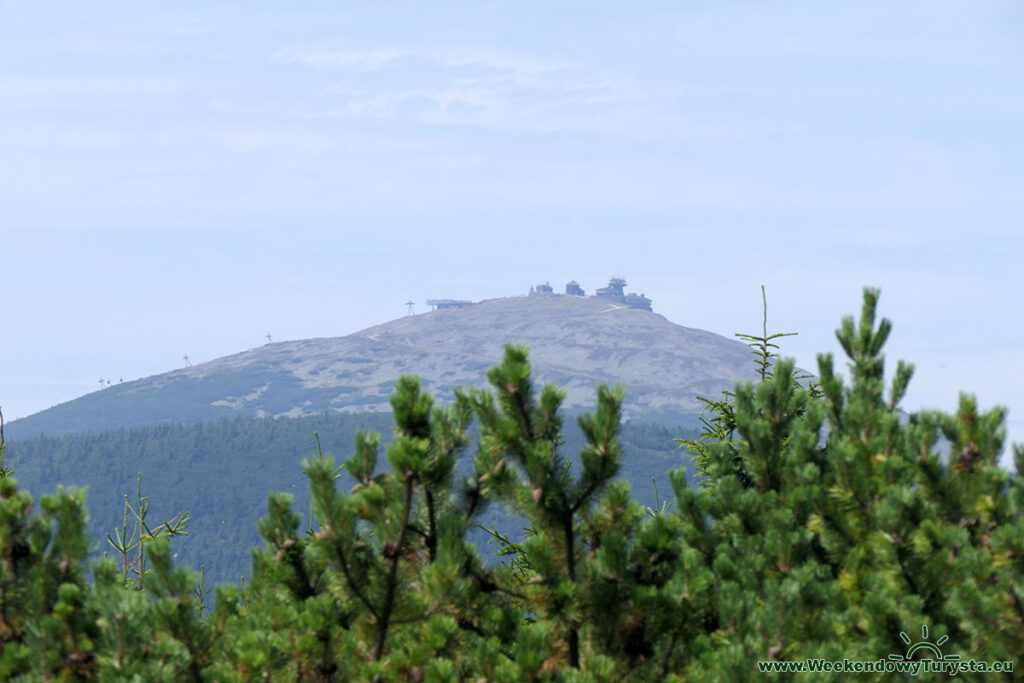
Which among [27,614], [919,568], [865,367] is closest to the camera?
[27,614]

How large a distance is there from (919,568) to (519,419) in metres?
2.93

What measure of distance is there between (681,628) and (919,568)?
167cm

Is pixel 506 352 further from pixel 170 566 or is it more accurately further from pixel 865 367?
pixel 865 367

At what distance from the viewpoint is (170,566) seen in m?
6.68

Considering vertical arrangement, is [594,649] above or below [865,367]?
below

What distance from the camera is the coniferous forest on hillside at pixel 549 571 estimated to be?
661 cm

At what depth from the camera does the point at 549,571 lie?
7402 mm

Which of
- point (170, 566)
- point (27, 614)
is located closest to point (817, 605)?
point (170, 566)

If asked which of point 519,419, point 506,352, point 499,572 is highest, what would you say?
point 506,352

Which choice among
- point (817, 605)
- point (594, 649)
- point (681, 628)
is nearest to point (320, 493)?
point (594, 649)

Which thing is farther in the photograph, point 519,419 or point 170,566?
point 519,419

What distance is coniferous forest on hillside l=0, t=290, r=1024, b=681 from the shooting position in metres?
6.61

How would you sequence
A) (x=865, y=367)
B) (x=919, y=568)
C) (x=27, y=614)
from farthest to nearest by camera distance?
(x=865, y=367) → (x=919, y=568) → (x=27, y=614)

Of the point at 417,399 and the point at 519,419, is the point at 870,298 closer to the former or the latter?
the point at 519,419
